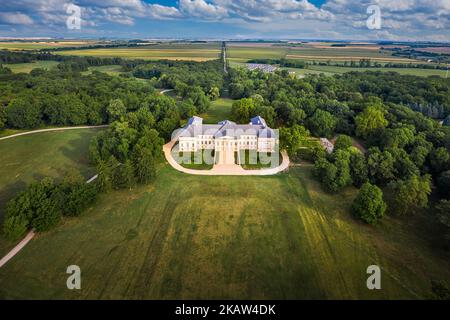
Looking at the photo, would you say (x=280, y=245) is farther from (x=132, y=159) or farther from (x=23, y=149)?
(x=23, y=149)

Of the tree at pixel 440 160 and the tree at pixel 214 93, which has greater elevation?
the tree at pixel 214 93

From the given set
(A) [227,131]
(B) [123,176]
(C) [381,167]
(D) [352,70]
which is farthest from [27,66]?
(D) [352,70]

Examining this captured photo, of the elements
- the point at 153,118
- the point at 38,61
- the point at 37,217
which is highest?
the point at 38,61

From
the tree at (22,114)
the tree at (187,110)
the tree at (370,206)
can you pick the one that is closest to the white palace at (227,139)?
the tree at (187,110)

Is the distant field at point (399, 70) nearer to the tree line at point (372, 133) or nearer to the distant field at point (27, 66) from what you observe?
the tree line at point (372, 133)

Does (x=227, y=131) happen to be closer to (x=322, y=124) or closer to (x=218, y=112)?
(x=322, y=124)
